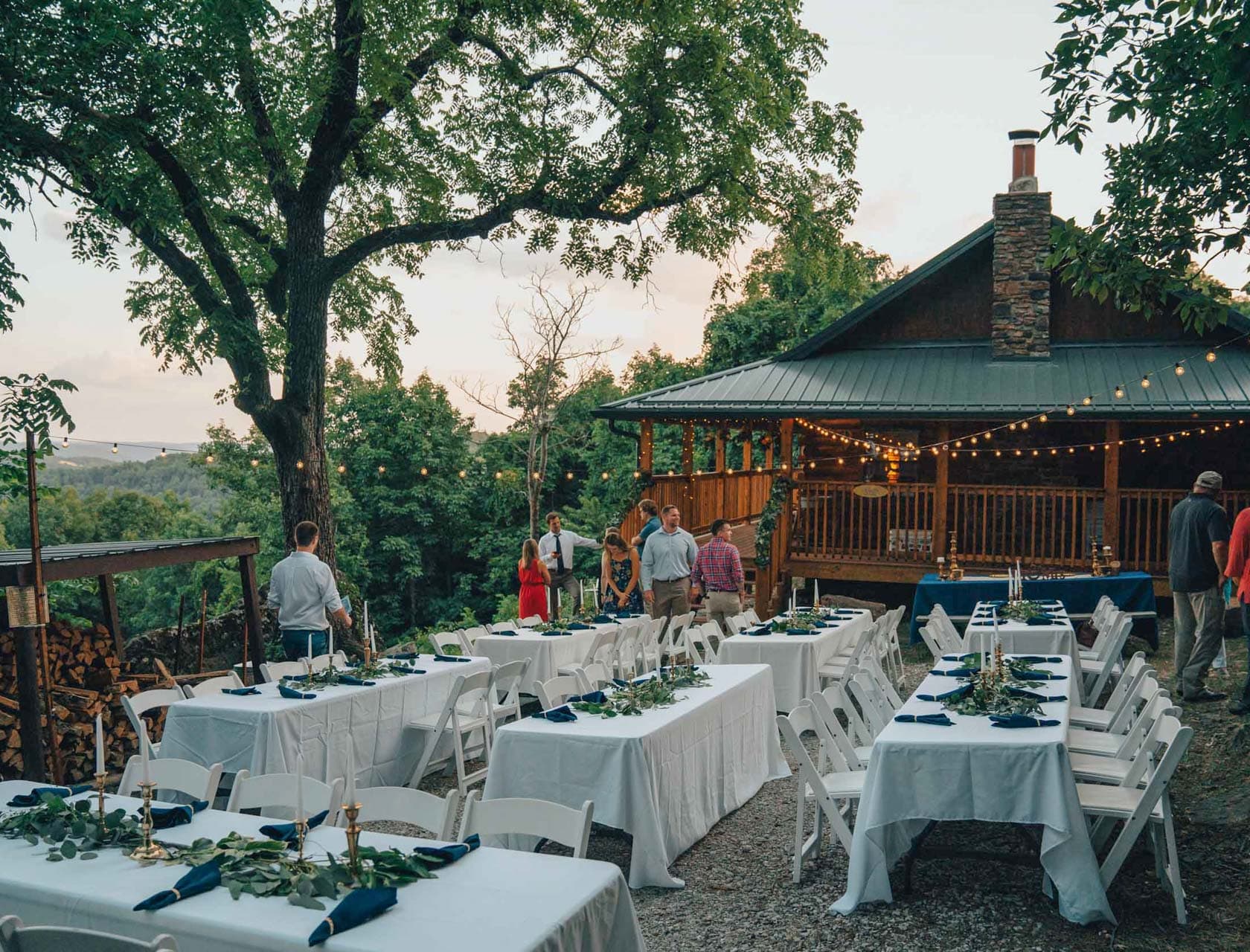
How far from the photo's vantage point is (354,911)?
3.21m

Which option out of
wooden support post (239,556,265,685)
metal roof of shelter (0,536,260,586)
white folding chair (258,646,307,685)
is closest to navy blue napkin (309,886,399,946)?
white folding chair (258,646,307,685)

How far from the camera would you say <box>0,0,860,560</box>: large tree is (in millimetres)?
11406

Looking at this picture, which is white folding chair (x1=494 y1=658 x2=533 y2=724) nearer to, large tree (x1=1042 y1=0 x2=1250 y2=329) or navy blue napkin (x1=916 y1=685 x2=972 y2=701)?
navy blue napkin (x1=916 y1=685 x2=972 y2=701)

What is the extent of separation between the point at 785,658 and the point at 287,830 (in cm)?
634

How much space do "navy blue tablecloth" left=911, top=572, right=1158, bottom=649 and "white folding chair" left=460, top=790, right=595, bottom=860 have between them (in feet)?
31.9

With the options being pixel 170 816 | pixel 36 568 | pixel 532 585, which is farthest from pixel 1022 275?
pixel 170 816

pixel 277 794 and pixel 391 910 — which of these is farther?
pixel 277 794

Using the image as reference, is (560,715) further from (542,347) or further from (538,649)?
(542,347)

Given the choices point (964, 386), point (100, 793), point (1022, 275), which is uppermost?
point (1022, 275)

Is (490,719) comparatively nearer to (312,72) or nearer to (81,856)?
(81,856)

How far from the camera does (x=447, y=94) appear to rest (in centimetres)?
1551

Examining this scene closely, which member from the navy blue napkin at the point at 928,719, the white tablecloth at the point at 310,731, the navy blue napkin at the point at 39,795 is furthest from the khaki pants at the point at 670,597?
the navy blue napkin at the point at 39,795

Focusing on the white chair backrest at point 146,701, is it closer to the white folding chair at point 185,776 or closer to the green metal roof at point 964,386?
the white folding chair at point 185,776

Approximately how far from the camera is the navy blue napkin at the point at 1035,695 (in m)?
6.13
